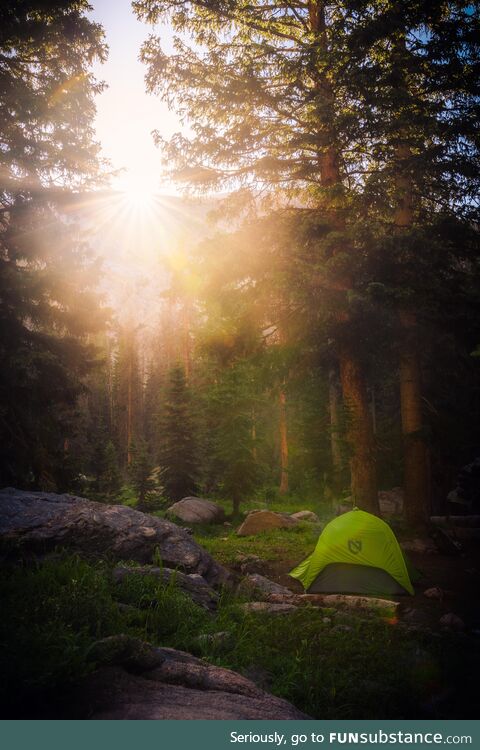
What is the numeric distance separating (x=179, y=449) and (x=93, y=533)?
44.4 ft

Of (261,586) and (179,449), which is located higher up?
(179,449)

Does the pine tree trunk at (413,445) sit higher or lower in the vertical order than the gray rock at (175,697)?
higher

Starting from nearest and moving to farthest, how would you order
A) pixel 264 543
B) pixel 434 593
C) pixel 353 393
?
pixel 434 593
pixel 353 393
pixel 264 543

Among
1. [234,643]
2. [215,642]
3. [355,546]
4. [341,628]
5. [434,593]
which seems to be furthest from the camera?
[355,546]

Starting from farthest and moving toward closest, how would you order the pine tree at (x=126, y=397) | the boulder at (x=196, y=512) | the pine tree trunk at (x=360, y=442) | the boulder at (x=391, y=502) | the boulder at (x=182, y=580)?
the pine tree at (x=126, y=397) < the boulder at (x=391, y=502) < the boulder at (x=196, y=512) < the pine tree trunk at (x=360, y=442) < the boulder at (x=182, y=580)

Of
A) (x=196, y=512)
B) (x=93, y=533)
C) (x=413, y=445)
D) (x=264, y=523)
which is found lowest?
(x=264, y=523)

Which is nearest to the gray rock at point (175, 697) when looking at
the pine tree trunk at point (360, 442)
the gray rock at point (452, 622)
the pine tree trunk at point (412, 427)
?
the gray rock at point (452, 622)

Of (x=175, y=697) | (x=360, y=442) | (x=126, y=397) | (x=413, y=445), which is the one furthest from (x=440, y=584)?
(x=126, y=397)

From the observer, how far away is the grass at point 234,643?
2969mm

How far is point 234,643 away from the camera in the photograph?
469 cm

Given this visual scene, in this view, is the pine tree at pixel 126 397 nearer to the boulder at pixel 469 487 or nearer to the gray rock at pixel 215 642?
the boulder at pixel 469 487

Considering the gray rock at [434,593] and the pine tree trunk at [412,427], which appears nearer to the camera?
the gray rock at [434,593]

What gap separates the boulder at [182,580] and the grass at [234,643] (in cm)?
18

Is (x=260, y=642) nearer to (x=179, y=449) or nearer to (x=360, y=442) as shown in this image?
(x=360, y=442)
